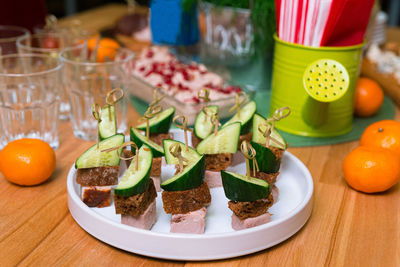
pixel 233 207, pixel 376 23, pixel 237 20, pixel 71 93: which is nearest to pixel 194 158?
pixel 233 207

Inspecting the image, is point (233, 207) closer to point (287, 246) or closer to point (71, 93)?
point (287, 246)

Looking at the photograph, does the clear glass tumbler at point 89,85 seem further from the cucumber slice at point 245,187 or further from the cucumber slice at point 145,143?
the cucumber slice at point 245,187

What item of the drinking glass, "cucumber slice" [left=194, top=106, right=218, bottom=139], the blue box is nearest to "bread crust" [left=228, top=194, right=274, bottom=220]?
"cucumber slice" [left=194, top=106, right=218, bottom=139]

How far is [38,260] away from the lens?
66cm

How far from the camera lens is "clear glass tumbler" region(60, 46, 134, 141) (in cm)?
104

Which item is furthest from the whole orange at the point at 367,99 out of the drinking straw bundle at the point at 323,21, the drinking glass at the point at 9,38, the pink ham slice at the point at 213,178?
the drinking glass at the point at 9,38

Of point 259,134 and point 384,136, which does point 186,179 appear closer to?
point 259,134

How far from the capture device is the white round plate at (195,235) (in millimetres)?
641

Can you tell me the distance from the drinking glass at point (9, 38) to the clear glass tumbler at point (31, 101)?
174 mm

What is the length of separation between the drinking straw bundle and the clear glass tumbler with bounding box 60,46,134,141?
0.38 meters

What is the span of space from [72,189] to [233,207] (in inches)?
10.9

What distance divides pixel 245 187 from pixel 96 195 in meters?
0.27

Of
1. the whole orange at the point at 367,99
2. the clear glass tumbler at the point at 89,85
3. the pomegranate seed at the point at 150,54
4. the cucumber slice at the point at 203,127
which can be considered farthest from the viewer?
the pomegranate seed at the point at 150,54

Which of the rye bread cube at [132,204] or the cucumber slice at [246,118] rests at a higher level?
the cucumber slice at [246,118]
